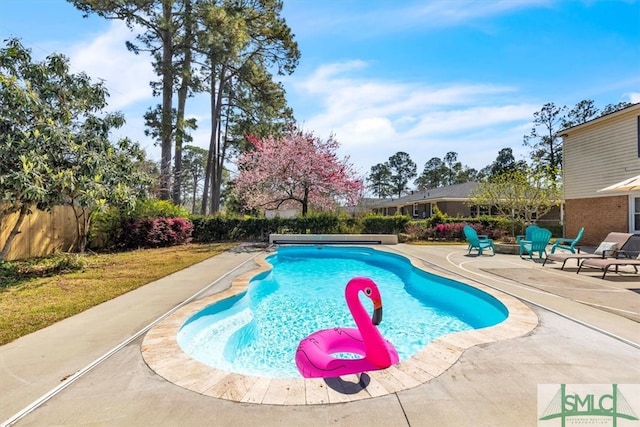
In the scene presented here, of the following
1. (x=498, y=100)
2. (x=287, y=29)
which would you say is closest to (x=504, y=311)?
(x=498, y=100)

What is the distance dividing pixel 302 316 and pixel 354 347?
273 cm

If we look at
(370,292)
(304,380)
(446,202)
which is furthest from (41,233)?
(446,202)

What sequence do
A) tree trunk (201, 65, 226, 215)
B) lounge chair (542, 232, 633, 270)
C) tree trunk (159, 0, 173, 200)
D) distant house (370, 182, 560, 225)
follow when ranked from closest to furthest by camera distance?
lounge chair (542, 232, 633, 270) < tree trunk (159, 0, 173, 200) < tree trunk (201, 65, 226, 215) < distant house (370, 182, 560, 225)

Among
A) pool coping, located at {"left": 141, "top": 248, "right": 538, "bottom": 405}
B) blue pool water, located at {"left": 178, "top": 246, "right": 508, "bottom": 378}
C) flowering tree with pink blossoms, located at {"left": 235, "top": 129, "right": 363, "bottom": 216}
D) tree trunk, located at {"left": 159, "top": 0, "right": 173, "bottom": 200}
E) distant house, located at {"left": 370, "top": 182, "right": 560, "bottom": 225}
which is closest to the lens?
pool coping, located at {"left": 141, "top": 248, "right": 538, "bottom": 405}

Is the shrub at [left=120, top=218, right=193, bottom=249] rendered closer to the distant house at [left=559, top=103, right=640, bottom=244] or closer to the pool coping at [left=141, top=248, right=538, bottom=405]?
the pool coping at [left=141, top=248, right=538, bottom=405]

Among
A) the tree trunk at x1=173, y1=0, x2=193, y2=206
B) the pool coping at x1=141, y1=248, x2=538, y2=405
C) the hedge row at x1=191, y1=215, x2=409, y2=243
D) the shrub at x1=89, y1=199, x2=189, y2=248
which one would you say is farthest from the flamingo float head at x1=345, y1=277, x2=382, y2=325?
the tree trunk at x1=173, y1=0, x2=193, y2=206

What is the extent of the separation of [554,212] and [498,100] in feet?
63.2

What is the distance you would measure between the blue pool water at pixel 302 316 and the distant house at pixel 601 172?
10126 mm

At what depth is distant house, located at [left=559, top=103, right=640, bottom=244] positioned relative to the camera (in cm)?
1289

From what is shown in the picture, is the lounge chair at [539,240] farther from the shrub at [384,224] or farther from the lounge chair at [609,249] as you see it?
the shrub at [384,224]

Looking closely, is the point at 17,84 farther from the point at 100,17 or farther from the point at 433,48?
the point at 100,17

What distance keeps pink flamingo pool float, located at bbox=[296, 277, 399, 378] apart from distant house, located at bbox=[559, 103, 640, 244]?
1486 cm

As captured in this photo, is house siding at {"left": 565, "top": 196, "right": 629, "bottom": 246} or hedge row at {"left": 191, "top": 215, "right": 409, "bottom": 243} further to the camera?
hedge row at {"left": 191, "top": 215, "right": 409, "bottom": 243}

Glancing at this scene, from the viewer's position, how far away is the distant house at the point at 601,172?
1289 cm
